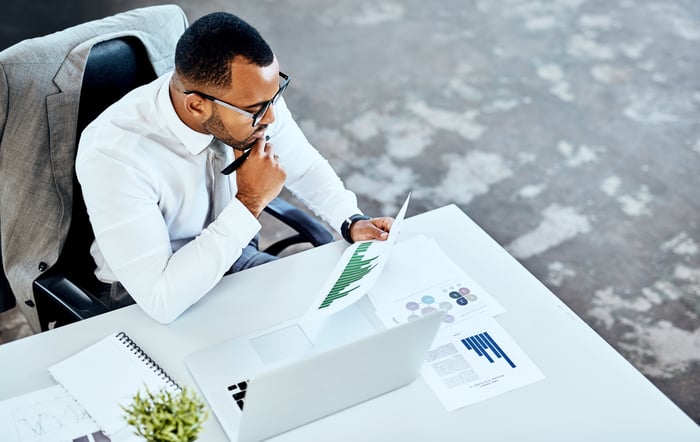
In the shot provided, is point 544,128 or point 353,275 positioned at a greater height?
point 353,275

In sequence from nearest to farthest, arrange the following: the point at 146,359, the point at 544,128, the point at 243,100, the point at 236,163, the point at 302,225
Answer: the point at 146,359 < the point at 243,100 < the point at 236,163 < the point at 302,225 < the point at 544,128

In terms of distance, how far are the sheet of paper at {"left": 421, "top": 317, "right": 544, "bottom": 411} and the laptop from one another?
7cm

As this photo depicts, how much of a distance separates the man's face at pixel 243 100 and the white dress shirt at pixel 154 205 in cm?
7

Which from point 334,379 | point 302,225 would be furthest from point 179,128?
point 334,379

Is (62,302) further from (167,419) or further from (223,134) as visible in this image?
(167,419)

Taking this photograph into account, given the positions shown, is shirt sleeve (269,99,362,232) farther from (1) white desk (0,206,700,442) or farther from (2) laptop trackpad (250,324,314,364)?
(2) laptop trackpad (250,324,314,364)

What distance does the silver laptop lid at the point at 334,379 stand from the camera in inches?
45.3

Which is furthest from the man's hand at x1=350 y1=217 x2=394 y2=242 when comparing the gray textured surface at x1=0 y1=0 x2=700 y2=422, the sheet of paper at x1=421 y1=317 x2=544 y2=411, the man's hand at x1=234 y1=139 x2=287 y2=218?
the gray textured surface at x1=0 y1=0 x2=700 y2=422

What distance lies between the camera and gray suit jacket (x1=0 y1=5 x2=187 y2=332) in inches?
61.2

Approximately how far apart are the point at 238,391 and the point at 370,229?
1.75ft

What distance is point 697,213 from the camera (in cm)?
297

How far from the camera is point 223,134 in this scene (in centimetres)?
156

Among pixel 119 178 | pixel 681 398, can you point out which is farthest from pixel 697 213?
pixel 119 178

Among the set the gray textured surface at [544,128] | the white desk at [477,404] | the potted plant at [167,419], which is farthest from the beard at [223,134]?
the gray textured surface at [544,128]
